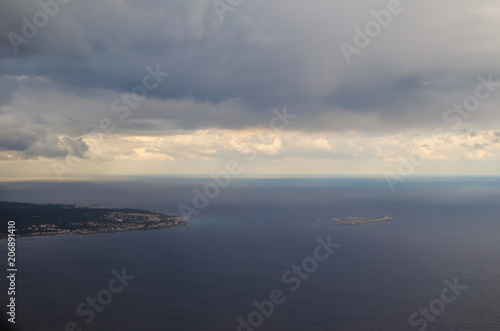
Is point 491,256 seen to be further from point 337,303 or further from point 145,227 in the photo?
point 145,227

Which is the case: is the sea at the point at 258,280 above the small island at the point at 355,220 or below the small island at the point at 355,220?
below

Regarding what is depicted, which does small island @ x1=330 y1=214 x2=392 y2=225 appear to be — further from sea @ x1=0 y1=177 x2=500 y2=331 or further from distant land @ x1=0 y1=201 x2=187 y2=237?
distant land @ x1=0 y1=201 x2=187 y2=237

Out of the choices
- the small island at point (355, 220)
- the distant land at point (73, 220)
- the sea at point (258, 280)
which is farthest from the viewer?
the small island at point (355, 220)

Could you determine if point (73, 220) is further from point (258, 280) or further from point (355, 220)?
point (355, 220)

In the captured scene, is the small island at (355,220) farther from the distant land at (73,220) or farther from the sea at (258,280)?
the distant land at (73,220)

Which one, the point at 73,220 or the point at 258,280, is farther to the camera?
the point at 73,220

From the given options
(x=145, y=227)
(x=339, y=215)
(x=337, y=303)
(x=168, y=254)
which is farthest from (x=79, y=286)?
(x=339, y=215)

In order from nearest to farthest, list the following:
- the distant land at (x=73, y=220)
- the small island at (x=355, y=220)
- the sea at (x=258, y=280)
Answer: the sea at (x=258, y=280) → the distant land at (x=73, y=220) → the small island at (x=355, y=220)

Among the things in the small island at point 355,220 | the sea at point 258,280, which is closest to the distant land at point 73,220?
the sea at point 258,280

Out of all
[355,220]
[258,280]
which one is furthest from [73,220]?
[355,220]
